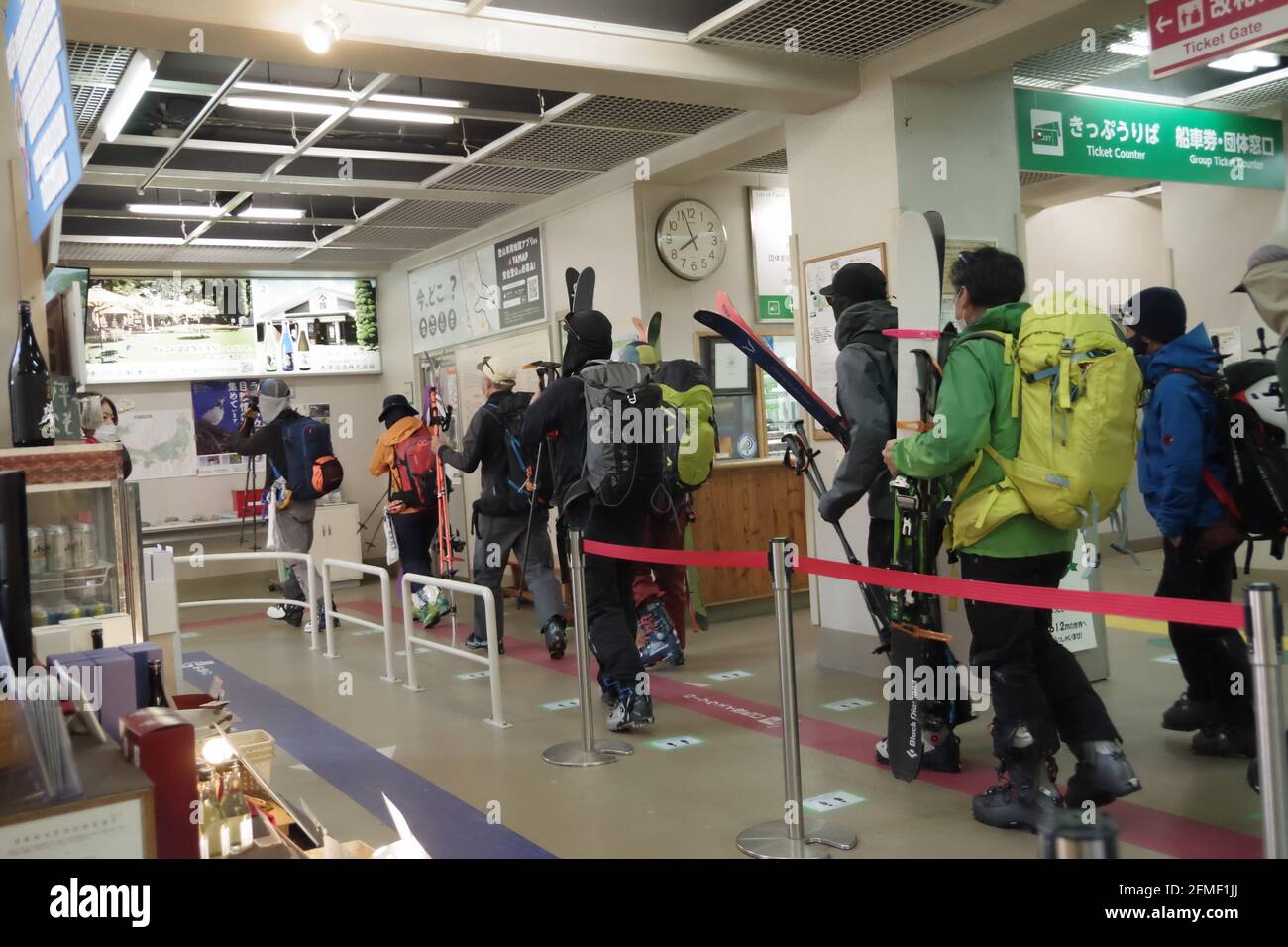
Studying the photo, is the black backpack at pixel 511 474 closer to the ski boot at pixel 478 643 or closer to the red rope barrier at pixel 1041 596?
the ski boot at pixel 478 643

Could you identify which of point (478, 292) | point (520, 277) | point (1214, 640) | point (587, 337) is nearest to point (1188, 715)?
point (1214, 640)

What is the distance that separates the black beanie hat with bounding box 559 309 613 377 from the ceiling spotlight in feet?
5.03

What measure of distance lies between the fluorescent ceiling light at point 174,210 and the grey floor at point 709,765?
380cm

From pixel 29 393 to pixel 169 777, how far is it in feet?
7.25

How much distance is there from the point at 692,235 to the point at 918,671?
4.59m

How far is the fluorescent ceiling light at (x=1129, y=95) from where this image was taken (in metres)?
6.43

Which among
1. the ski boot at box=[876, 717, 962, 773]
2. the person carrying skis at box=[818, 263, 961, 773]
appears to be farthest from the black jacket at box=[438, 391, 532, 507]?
the ski boot at box=[876, 717, 962, 773]

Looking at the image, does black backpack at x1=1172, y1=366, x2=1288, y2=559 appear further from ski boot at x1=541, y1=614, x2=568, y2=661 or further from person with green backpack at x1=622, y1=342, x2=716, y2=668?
ski boot at x1=541, y1=614, x2=568, y2=661

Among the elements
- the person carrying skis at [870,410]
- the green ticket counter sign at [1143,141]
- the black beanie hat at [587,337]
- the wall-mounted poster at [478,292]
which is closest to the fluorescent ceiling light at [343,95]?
the black beanie hat at [587,337]

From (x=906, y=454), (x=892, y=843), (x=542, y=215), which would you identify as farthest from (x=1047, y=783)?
(x=542, y=215)

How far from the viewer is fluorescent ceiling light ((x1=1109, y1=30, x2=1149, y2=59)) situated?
18.6 feet

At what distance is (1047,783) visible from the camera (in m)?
3.38
